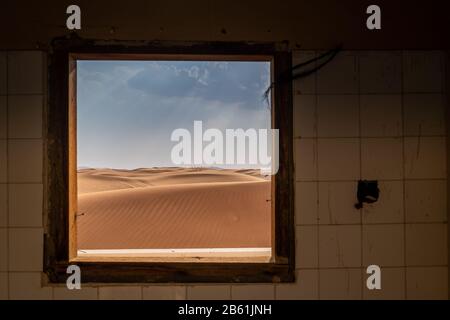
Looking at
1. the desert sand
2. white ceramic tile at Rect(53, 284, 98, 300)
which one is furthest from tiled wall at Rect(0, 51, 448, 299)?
the desert sand

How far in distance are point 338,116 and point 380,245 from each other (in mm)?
783

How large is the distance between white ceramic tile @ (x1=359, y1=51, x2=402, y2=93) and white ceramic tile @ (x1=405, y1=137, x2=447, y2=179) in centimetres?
33

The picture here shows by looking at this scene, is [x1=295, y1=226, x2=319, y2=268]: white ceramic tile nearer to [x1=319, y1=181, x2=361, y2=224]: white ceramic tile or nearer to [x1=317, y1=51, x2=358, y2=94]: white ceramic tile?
[x1=319, y1=181, x2=361, y2=224]: white ceramic tile

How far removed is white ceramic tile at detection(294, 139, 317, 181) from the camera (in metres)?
1.99

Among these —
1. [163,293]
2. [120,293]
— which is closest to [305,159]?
[163,293]

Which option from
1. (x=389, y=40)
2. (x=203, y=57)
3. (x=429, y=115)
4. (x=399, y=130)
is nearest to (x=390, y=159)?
(x=399, y=130)

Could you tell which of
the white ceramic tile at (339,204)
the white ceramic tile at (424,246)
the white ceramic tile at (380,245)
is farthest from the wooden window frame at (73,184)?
the white ceramic tile at (424,246)

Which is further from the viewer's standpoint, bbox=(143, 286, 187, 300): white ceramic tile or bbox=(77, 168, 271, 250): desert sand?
bbox=(77, 168, 271, 250): desert sand

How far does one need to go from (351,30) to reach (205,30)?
852 mm

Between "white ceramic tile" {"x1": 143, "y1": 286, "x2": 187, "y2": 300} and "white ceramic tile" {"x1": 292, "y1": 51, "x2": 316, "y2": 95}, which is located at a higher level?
"white ceramic tile" {"x1": 292, "y1": 51, "x2": 316, "y2": 95}

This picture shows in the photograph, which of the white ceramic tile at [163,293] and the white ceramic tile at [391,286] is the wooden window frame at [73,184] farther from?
the white ceramic tile at [391,286]

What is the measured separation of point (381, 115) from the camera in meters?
2.00

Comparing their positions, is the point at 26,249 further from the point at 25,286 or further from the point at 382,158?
the point at 382,158

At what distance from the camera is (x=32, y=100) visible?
77.0 inches
